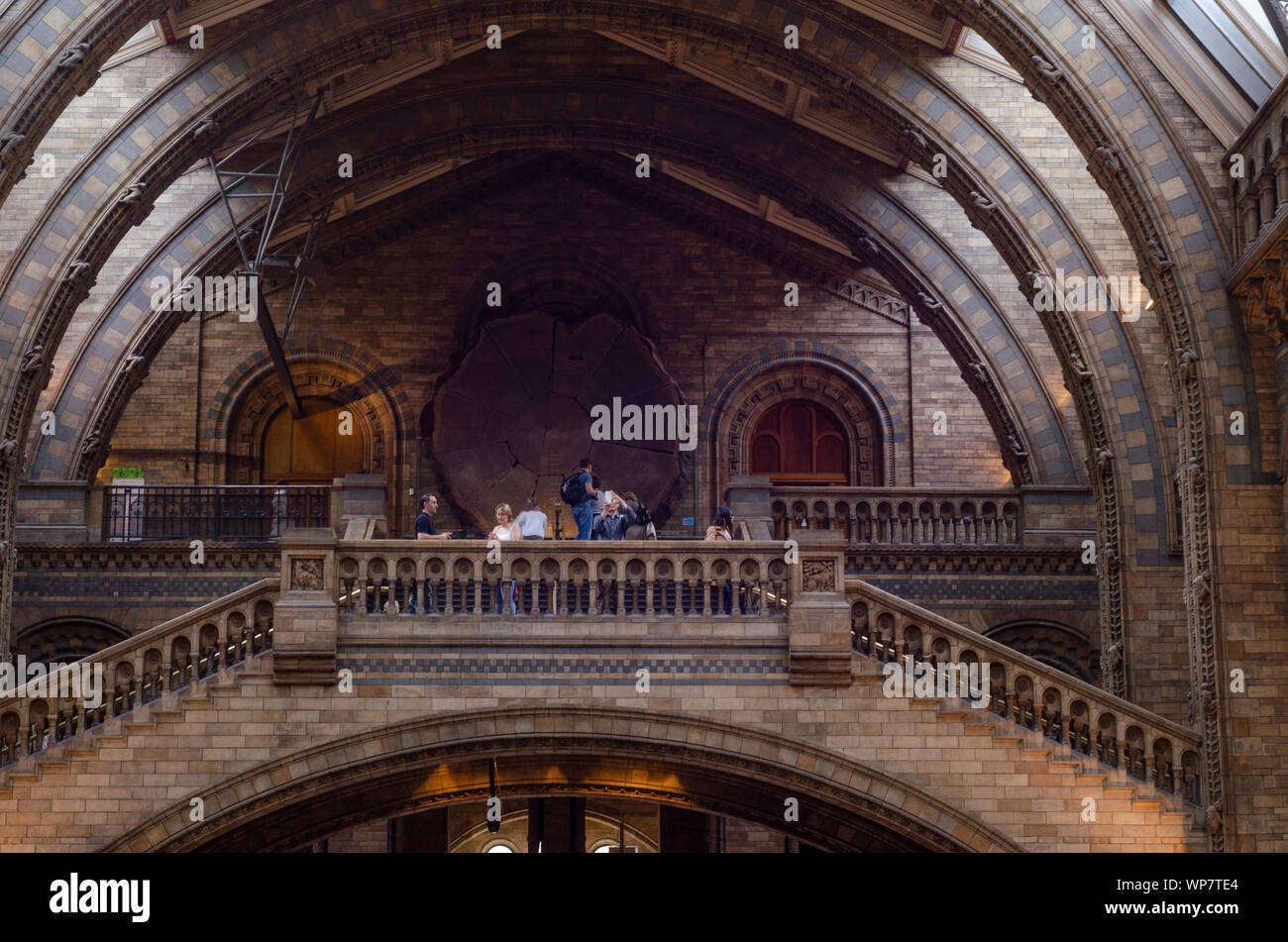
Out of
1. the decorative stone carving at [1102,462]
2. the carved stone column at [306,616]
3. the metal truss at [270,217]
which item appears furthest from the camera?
the metal truss at [270,217]

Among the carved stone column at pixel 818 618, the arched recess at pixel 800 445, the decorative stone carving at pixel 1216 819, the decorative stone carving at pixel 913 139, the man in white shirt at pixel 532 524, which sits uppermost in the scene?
the decorative stone carving at pixel 913 139

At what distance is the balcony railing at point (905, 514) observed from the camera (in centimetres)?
2048

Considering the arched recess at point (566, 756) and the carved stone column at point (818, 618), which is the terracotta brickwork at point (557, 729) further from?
the carved stone column at point (818, 618)

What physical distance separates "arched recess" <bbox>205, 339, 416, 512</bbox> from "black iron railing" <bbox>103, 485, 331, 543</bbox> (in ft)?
7.71

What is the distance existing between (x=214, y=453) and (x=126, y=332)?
144 inches

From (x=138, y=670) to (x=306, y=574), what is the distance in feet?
5.24

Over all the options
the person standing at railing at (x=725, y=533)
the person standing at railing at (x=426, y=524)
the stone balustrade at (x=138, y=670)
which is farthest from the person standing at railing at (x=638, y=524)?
the stone balustrade at (x=138, y=670)

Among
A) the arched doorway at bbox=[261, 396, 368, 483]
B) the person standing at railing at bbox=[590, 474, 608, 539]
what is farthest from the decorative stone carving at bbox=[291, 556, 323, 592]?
the arched doorway at bbox=[261, 396, 368, 483]

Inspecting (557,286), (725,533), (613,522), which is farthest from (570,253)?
(725,533)

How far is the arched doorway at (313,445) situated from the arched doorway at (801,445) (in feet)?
20.3

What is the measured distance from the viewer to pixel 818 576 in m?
13.9

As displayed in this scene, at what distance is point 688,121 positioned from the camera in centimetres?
Answer: 2183

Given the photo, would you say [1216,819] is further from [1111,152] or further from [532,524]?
[532,524]

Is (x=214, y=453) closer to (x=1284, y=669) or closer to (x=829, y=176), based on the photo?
(x=829, y=176)
